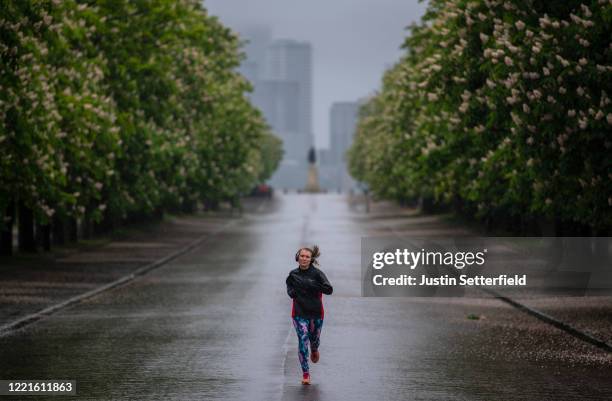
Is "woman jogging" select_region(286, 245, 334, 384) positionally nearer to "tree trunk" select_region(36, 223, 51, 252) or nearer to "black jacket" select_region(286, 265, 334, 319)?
"black jacket" select_region(286, 265, 334, 319)

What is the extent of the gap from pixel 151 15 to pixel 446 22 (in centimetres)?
1122

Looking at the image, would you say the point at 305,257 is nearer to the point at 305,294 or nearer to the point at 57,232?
the point at 305,294

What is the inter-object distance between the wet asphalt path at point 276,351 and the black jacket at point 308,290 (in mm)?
760

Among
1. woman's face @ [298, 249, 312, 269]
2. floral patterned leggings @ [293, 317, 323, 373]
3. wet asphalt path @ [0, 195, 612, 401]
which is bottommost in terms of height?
wet asphalt path @ [0, 195, 612, 401]

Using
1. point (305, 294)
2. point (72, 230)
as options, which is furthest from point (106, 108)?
point (305, 294)

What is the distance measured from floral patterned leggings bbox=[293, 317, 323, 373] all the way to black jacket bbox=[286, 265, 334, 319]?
6 cm

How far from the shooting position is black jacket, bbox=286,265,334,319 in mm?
12586

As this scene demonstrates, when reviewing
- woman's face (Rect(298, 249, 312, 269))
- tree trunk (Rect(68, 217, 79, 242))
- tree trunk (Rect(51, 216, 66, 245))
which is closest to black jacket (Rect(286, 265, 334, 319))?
woman's face (Rect(298, 249, 312, 269))

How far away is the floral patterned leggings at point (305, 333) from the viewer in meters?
12.6

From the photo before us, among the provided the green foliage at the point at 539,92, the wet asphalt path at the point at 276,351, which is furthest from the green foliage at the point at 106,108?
the green foliage at the point at 539,92

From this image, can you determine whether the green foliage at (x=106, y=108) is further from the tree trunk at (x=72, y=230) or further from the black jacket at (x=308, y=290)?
the black jacket at (x=308, y=290)

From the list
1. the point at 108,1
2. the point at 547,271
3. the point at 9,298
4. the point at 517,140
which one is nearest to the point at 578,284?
the point at 547,271

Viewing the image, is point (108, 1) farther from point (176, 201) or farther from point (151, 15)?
point (176, 201)

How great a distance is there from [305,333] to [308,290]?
456 millimetres
